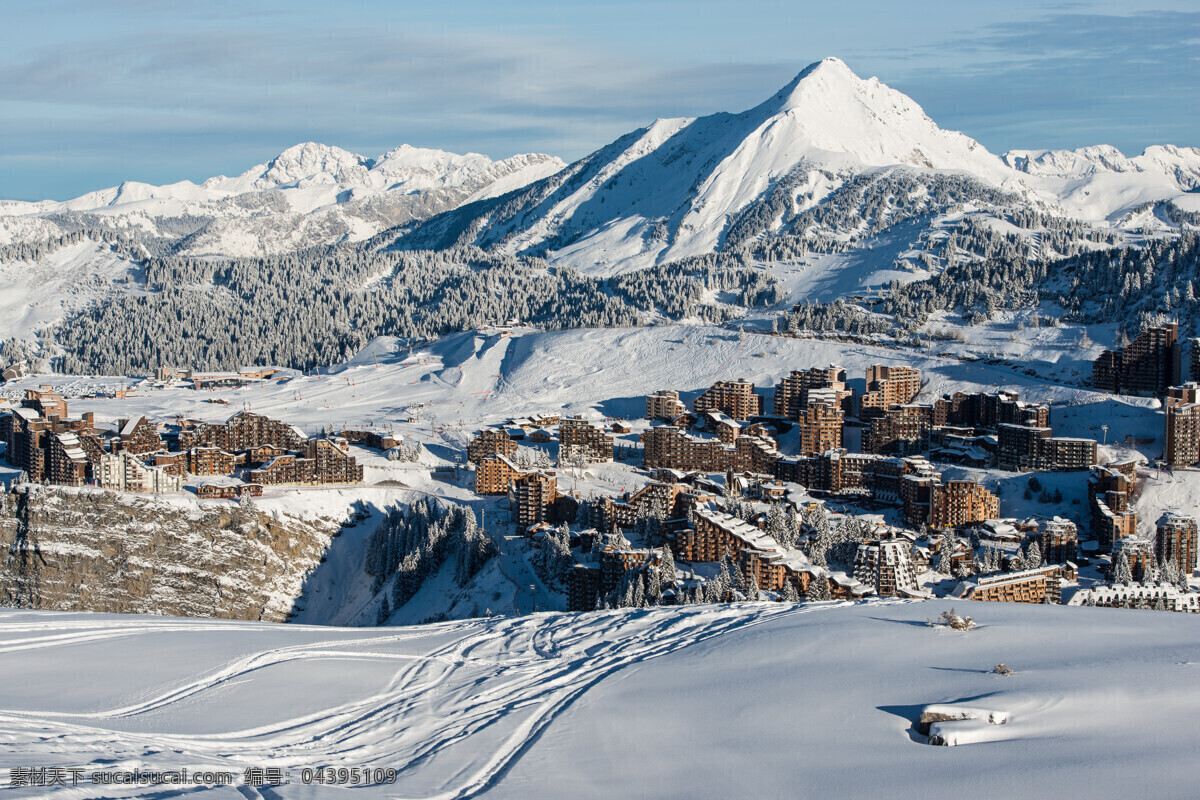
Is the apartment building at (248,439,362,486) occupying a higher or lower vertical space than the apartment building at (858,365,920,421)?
lower

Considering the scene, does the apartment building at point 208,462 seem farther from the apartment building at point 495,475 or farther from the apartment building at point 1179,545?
the apartment building at point 1179,545

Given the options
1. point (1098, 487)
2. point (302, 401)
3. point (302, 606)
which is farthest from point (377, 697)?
point (302, 401)

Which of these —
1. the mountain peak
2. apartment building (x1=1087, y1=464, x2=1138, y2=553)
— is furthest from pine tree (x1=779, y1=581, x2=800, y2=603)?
the mountain peak

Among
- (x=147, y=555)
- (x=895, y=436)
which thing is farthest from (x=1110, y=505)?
(x=147, y=555)

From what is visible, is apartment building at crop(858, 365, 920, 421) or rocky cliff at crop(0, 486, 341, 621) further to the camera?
apartment building at crop(858, 365, 920, 421)

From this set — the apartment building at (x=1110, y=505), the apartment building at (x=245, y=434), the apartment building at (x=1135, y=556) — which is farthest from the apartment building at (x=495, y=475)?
the apartment building at (x=1135, y=556)

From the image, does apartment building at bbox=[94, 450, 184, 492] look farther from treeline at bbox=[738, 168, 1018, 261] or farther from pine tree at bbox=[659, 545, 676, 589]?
treeline at bbox=[738, 168, 1018, 261]

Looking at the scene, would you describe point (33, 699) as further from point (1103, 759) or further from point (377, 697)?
point (1103, 759)
